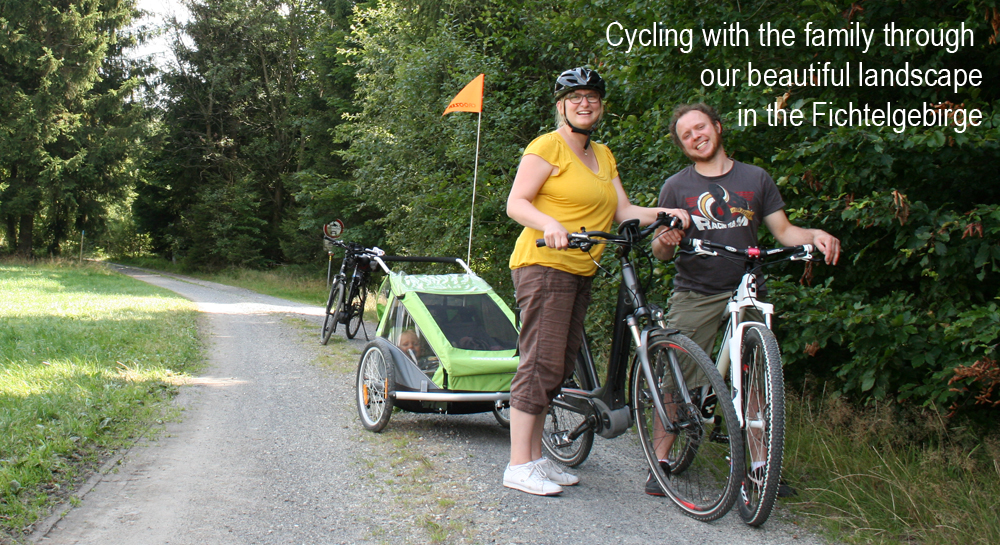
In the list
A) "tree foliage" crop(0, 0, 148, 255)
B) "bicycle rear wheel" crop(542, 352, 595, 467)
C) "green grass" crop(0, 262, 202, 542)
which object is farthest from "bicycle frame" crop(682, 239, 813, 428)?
"tree foliage" crop(0, 0, 148, 255)

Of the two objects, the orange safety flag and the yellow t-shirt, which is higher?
the orange safety flag

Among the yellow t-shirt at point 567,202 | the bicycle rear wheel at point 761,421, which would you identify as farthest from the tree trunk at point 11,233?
the bicycle rear wheel at point 761,421

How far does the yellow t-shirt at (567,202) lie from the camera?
355 centimetres

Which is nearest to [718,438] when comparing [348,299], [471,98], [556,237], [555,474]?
[555,474]

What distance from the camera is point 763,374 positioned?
3.27m

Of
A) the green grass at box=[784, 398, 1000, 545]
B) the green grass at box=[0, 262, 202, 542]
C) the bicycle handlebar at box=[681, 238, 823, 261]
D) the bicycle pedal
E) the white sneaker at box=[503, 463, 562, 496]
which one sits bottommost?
the green grass at box=[0, 262, 202, 542]

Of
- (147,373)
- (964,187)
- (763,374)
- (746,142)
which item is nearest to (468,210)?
(147,373)

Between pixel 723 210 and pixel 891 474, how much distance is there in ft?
5.02

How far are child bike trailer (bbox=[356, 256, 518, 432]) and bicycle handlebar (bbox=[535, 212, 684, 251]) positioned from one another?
135 centimetres

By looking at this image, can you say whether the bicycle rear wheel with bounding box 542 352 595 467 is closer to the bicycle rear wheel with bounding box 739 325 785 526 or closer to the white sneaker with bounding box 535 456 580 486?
the white sneaker with bounding box 535 456 580 486

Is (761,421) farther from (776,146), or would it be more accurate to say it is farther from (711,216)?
(776,146)

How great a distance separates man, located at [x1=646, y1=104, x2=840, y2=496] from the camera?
3668 mm

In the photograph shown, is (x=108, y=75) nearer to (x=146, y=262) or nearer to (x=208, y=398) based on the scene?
(x=146, y=262)

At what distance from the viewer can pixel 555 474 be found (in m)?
3.82
